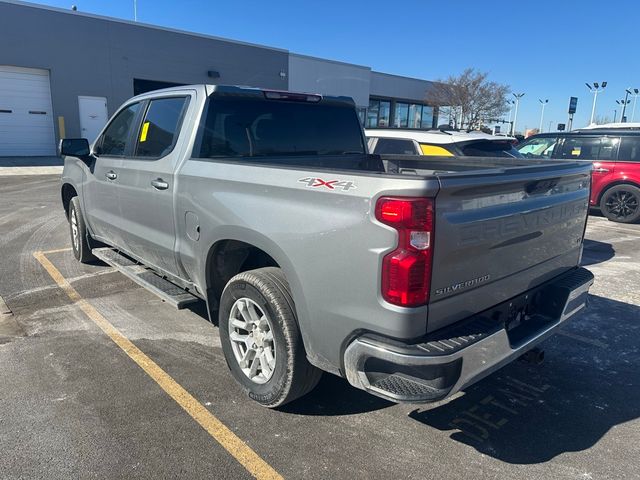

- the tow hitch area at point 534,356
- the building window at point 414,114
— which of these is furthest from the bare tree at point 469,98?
the tow hitch area at point 534,356

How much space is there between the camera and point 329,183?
2492 mm

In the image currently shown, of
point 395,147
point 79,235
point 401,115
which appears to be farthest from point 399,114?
point 79,235

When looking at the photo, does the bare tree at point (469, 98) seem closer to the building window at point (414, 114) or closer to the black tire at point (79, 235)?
the building window at point (414, 114)

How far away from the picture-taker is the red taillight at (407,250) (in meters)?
2.21

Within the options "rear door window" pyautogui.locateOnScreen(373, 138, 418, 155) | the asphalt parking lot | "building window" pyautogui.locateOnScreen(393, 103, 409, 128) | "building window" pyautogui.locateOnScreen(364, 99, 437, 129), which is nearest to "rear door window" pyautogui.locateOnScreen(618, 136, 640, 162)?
"rear door window" pyautogui.locateOnScreen(373, 138, 418, 155)

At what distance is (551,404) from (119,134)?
4.49 m

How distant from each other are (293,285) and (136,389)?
58.9 inches

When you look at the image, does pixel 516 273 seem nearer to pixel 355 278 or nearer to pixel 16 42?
pixel 355 278

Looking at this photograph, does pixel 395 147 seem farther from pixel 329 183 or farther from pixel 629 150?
pixel 329 183

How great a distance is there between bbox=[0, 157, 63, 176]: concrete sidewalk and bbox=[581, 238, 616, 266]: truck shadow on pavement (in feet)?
56.1

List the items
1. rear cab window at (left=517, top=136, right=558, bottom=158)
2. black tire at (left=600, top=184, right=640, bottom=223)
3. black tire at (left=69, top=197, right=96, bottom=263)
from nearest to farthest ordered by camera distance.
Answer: black tire at (left=69, top=197, right=96, bottom=263) < black tire at (left=600, top=184, right=640, bottom=223) < rear cab window at (left=517, top=136, right=558, bottom=158)

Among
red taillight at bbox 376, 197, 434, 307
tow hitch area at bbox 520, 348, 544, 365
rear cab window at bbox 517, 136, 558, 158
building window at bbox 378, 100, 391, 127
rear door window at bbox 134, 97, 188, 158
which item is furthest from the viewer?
building window at bbox 378, 100, 391, 127

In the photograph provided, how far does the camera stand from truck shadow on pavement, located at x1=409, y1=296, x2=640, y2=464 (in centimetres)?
289

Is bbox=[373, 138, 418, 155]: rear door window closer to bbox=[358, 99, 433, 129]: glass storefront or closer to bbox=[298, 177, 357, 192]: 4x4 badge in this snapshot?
bbox=[298, 177, 357, 192]: 4x4 badge
